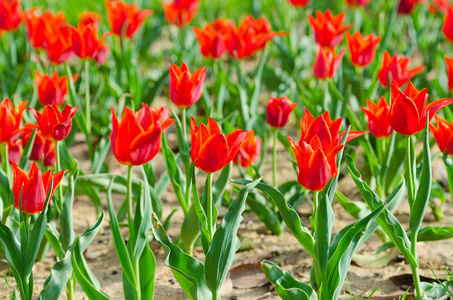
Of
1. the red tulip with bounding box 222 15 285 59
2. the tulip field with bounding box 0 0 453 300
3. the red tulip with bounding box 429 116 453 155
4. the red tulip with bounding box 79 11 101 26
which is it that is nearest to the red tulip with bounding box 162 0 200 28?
the tulip field with bounding box 0 0 453 300

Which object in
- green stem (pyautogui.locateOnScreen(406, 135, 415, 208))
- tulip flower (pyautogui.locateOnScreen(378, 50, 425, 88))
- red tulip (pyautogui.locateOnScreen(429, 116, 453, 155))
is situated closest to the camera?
green stem (pyautogui.locateOnScreen(406, 135, 415, 208))

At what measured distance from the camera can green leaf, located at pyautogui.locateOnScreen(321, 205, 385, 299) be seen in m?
1.62

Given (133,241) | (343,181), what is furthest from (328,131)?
(343,181)

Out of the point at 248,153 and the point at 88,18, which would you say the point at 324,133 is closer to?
the point at 248,153

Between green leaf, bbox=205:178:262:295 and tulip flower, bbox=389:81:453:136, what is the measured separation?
1.52ft

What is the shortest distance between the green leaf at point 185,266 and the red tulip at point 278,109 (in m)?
0.75

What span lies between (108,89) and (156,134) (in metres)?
2.07

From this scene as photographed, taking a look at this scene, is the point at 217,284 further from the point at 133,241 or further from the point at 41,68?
the point at 41,68

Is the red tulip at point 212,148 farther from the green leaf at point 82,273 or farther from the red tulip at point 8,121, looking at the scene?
the red tulip at point 8,121

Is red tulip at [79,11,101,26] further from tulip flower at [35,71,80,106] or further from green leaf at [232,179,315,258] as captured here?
green leaf at [232,179,315,258]

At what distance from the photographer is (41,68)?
344cm

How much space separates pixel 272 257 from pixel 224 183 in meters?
0.42

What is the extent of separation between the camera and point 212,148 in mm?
1616

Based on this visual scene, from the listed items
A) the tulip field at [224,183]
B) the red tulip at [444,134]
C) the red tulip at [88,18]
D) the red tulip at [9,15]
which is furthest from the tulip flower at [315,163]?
the red tulip at [9,15]
